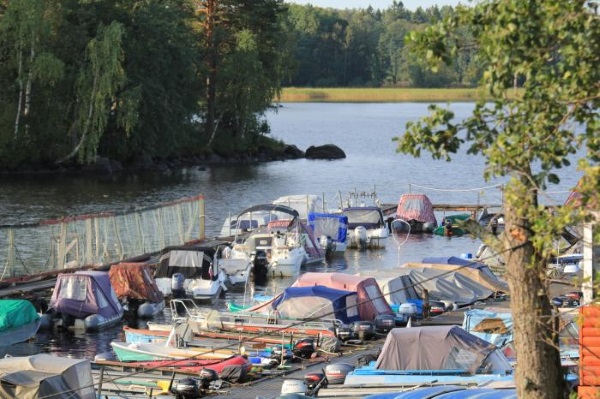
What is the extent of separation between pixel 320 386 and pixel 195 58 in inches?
2919

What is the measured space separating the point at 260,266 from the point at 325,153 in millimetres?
61993

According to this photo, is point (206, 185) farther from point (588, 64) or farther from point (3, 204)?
point (588, 64)

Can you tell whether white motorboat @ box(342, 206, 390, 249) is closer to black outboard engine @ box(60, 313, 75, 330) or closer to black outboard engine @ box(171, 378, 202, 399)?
black outboard engine @ box(60, 313, 75, 330)

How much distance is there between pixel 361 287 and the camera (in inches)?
1423

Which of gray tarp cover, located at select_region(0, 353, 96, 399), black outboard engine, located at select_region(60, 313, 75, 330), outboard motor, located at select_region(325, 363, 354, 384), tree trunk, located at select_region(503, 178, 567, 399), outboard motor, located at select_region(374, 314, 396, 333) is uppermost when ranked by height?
tree trunk, located at select_region(503, 178, 567, 399)

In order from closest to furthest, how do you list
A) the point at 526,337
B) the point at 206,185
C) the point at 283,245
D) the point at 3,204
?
the point at 526,337 < the point at 283,245 < the point at 3,204 < the point at 206,185

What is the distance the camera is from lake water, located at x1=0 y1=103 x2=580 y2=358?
52781mm

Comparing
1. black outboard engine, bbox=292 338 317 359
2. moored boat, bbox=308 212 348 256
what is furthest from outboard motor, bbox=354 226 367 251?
black outboard engine, bbox=292 338 317 359

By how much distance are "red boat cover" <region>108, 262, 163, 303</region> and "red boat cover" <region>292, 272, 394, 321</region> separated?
5542 mm

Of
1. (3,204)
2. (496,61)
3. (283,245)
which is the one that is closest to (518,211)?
(496,61)

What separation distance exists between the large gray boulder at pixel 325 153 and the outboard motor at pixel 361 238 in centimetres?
5099

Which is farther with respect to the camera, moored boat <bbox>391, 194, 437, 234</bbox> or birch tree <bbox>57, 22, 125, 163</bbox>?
birch tree <bbox>57, 22, 125, 163</bbox>

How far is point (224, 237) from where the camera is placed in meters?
55.6

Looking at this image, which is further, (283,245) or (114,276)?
(283,245)
